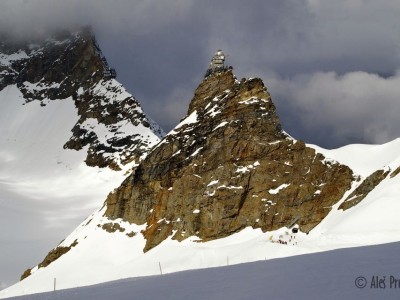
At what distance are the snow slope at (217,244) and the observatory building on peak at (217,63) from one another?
32658 mm

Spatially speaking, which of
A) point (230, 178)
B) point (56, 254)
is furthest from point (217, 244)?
point (56, 254)

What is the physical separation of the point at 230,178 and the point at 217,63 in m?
33.2

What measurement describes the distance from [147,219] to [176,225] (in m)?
8.74

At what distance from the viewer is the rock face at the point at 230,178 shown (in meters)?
88.4

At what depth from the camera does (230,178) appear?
94.4 meters

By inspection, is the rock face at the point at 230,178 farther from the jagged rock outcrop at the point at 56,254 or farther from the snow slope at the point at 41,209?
the snow slope at the point at 41,209

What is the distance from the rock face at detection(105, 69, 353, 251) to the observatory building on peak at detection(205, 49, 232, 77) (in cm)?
466

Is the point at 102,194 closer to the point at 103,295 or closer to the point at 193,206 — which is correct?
the point at 193,206

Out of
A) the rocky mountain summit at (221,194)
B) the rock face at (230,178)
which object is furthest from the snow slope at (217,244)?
the rock face at (230,178)

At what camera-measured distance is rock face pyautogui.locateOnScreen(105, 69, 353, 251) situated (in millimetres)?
88375

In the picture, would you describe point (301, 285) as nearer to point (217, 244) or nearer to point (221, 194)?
point (217, 244)

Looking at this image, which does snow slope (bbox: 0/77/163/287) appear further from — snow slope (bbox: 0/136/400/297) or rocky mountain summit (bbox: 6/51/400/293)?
rocky mountain summit (bbox: 6/51/400/293)

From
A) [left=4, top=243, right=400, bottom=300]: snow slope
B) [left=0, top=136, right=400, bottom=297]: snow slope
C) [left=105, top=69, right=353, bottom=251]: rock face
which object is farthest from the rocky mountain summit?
[left=4, top=243, right=400, bottom=300]: snow slope

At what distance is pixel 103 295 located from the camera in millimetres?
25312
